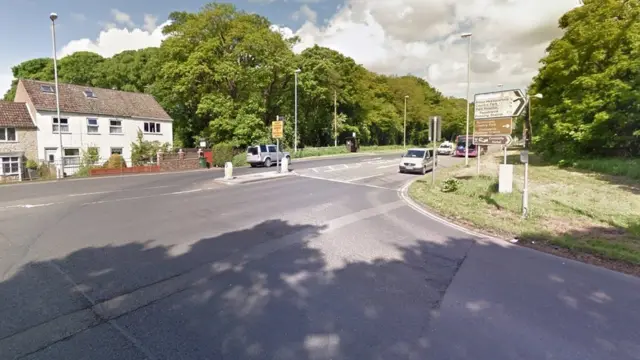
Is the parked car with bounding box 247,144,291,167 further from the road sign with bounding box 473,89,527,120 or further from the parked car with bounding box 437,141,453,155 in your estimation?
the parked car with bounding box 437,141,453,155

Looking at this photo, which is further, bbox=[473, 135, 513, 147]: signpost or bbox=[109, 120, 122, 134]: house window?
bbox=[109, 120, 122, 134]: house window

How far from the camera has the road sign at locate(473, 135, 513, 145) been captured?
37.2ft

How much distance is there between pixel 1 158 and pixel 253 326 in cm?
3228

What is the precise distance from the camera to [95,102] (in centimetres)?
2936

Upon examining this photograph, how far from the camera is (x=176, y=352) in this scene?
2.97m

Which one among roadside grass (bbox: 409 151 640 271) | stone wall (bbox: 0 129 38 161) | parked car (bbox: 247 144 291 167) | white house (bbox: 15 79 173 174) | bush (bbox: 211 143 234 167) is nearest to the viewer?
roadside grass (bbox: 409 151 640 271)

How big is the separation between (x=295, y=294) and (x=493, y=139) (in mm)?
10822

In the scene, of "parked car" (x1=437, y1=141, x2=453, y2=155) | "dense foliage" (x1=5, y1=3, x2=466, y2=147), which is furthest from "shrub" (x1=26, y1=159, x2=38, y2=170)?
"parked car" (x1=437, y1=141, x2=453, y2=155)

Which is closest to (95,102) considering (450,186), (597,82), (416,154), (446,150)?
(416,154)

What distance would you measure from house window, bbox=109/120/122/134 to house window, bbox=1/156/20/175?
279 inches

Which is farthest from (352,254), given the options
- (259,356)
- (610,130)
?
(610,130)

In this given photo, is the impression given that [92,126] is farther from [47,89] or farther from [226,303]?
[226,303]

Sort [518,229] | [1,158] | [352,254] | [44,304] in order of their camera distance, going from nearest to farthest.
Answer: [44,304]
[352,254]
[518,229]
[1,158]

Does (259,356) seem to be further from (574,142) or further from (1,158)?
(1,158)
